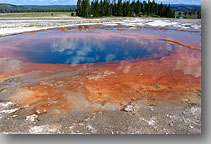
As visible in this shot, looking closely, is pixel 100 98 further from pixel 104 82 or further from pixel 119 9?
pixel 119 9

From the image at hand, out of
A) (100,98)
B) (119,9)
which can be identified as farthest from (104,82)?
(119,9)

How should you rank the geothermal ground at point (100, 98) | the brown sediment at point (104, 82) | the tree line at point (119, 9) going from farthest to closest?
the tree line at point (119, 9), the brown sediment at point (104, 82), the geothermal ground at point (100, 98)

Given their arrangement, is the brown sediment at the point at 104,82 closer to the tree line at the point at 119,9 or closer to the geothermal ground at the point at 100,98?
the geothermal ground at the point at 100,98

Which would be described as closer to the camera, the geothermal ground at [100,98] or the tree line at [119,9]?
the geothermal ground at [100,98]

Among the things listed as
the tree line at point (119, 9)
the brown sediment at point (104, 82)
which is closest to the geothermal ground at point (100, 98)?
the brown sediment at point (104, 82)

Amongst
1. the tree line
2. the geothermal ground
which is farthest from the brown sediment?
the tree line

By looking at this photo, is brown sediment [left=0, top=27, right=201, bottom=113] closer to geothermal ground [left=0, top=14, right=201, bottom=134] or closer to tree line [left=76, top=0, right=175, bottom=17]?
geothermal ground [left=0, top=14, right=201, bottom=134]

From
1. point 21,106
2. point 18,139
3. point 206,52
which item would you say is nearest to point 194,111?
point 206,52

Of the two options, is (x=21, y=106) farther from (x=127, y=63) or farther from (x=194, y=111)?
(x=127, y=63)

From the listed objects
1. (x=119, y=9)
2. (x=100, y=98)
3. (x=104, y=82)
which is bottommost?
(x=100, y=98)
